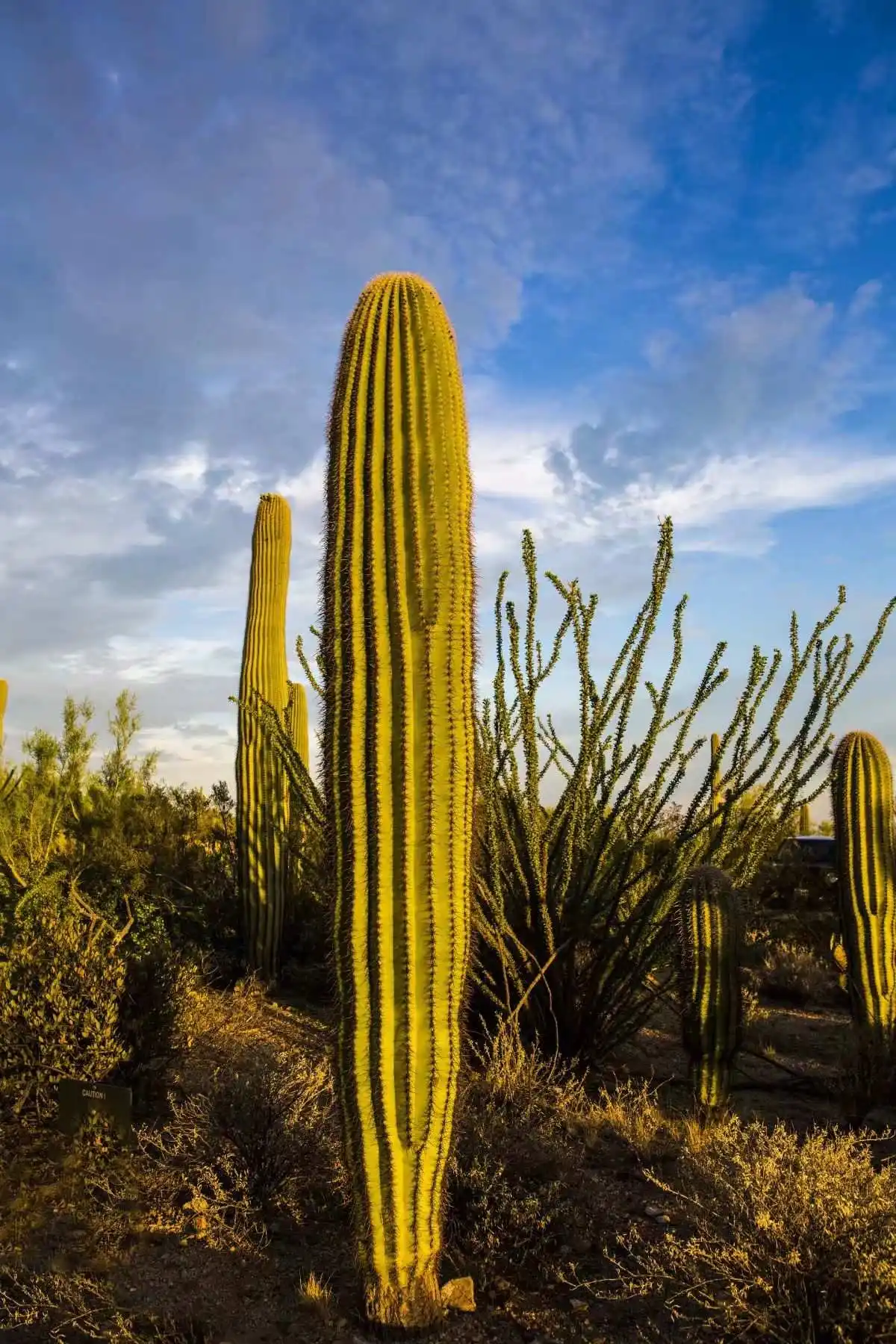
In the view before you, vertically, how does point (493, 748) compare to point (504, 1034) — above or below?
above

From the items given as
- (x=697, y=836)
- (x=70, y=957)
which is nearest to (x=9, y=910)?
(x=70, y=957)

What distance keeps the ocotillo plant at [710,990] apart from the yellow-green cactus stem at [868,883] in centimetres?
173

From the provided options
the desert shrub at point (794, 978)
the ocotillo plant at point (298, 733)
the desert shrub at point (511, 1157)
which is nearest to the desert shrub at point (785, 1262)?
the desert shrub at point (511, 1157)

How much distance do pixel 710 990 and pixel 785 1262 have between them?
2.25 m

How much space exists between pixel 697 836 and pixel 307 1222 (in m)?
3.10

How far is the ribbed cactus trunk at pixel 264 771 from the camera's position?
934 centimetres

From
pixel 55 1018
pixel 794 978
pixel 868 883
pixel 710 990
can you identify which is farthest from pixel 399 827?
pixel 794 978

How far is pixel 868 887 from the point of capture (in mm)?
6852

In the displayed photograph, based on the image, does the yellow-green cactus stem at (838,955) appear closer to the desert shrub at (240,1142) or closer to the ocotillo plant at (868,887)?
the ocotillo plant at (868,887)

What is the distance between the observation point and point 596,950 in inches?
253

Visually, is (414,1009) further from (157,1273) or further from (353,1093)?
(157,1273)

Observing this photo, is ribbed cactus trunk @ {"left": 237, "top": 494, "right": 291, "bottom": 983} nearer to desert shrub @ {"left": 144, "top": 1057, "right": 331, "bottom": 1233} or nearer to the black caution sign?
the black caution sign

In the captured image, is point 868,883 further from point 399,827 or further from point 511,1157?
point 399,827

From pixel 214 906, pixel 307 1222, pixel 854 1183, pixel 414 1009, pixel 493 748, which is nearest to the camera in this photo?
pixel 414 1009
